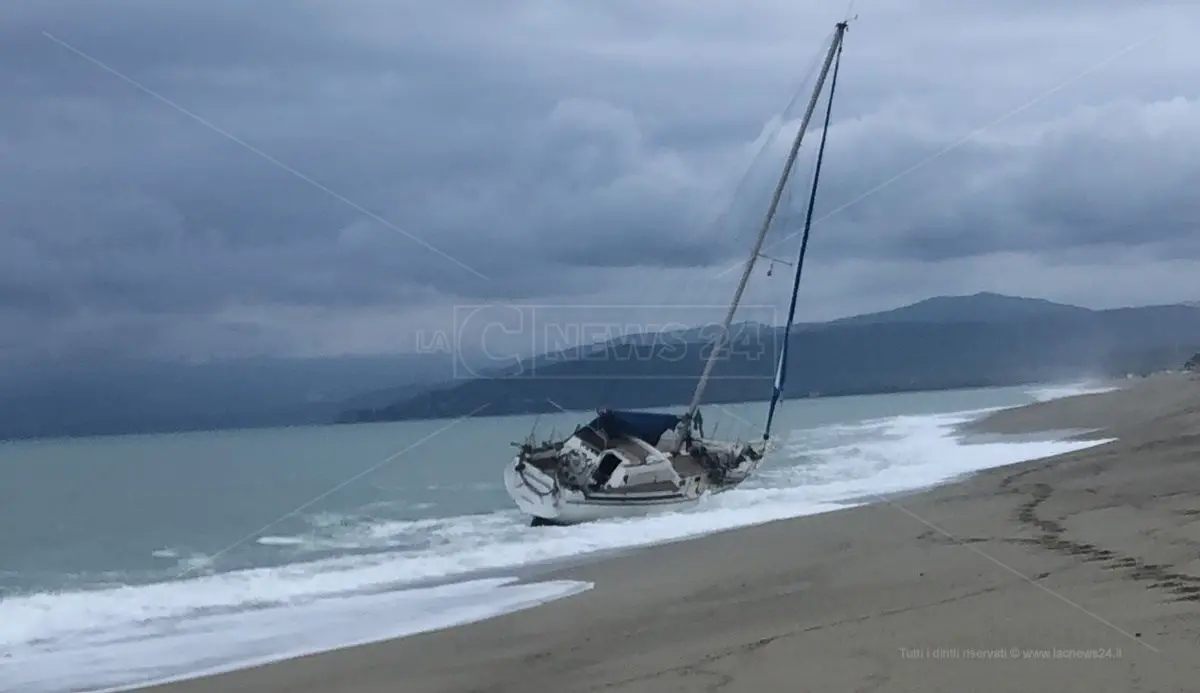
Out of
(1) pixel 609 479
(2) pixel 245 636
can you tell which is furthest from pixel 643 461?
(2) pixel 245 636

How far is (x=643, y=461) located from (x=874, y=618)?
681 inches

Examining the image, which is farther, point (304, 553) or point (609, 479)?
point (609, 479)

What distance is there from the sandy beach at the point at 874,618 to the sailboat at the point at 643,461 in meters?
7.34

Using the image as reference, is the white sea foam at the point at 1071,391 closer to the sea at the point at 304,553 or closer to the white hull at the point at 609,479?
the sea at the point at 304,553

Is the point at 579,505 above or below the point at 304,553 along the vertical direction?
above

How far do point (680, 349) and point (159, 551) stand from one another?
2256 centimetres

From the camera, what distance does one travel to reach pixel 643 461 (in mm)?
28281

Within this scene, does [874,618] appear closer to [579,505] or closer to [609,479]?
[579,505]

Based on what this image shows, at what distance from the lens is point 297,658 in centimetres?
1320

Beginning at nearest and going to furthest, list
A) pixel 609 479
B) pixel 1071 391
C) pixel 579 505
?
pixel 579 505, pixel 609 479, pixel 1071 391

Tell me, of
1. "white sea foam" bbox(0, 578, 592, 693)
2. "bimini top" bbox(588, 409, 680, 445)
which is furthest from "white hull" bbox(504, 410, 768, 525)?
"white sea foam" bbox(0, 578, 592, 693)

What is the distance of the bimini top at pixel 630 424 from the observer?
29.9 metres

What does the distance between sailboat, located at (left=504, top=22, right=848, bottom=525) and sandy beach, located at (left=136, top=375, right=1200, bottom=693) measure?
734 cm

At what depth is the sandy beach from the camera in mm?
9016
